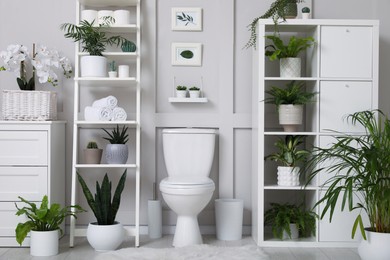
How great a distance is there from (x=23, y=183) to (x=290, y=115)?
1.91 meters

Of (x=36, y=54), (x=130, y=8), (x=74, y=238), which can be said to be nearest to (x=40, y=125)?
(x=36, y=54)

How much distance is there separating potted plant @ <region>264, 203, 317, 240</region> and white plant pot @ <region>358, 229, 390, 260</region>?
1.89 ft

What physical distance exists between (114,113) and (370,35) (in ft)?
6.18

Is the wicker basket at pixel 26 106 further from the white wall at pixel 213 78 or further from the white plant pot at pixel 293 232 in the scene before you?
the white plant pot at pixel 293 232

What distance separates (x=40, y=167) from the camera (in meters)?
3.69

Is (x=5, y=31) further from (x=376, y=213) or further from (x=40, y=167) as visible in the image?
(x=376, y=213)

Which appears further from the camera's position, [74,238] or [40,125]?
[74,238]

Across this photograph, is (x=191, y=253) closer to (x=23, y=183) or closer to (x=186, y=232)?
(x=186, y=232)

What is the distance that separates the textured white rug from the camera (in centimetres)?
332

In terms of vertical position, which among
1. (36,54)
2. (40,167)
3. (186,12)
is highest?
(186,12)

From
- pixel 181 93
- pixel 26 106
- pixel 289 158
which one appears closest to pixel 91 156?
pixel 26 106

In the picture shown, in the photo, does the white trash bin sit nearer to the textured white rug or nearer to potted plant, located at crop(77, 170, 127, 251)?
the textured white rug

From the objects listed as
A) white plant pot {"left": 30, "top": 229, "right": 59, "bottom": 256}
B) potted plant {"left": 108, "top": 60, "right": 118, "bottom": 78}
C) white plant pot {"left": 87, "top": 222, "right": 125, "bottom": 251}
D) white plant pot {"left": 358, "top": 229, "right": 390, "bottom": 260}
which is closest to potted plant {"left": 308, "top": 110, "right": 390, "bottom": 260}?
white plant pot {"left": 358, "top": 229, "right": 390, "bottom": 260}

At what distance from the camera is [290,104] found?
3793mm
